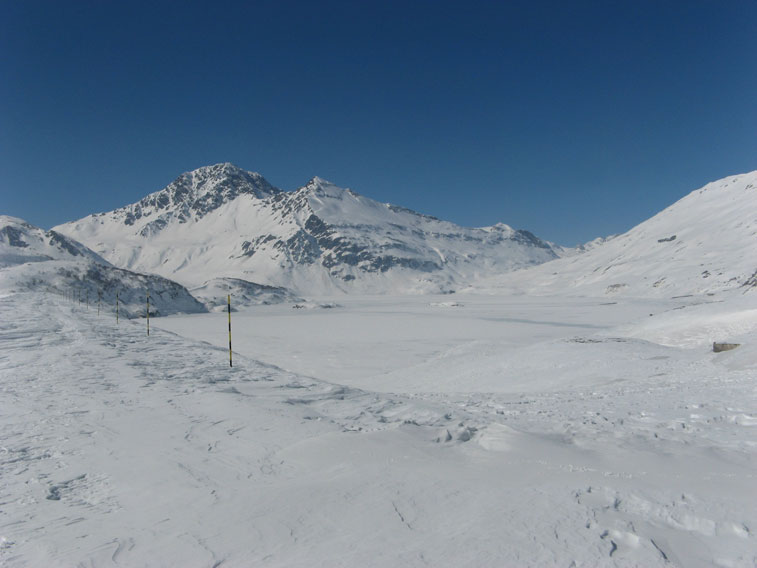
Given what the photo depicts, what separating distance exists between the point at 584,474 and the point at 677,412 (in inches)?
256

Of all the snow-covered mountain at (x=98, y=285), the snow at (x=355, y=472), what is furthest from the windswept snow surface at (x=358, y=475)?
the snow-covered mountain at (x=98, y=285)

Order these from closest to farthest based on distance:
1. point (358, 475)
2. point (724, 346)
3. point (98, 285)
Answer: point (358, 475)
point (724, 346)
point (98, 285)

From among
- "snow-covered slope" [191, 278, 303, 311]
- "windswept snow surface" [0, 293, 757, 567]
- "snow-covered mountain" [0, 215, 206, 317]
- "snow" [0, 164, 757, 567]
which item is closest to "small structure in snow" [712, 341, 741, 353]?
"snow" [0, 164, 757, 567]

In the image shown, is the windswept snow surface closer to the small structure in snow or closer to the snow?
the snow

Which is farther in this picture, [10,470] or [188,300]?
[188,300]

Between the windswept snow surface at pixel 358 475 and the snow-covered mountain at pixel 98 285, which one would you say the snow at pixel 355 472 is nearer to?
the windswept snow surface at pixel 358 475

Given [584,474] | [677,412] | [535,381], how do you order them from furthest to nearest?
[535,381] → [677,412] → [584,474]

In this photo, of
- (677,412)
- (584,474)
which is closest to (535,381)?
(677,412)

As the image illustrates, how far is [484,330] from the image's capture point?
209 feet

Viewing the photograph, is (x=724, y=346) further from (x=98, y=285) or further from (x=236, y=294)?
(x=236, y=294)

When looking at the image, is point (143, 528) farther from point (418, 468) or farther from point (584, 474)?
point (584, 474)

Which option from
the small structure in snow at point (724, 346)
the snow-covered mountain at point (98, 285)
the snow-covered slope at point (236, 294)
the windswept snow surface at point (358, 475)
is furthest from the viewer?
the snow-covered slope at point (236, 294)

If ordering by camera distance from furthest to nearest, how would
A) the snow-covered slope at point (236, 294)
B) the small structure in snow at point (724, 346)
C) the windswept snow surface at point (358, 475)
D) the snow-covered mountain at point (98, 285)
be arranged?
the snow-covered slope at point (236, 294), the snow-covered mountain at point (98, 285), the small structure in snow at point (724, 346), the windswept snow surface at point (358, 475)

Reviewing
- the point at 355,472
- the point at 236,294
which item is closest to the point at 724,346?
the point at 355,472
